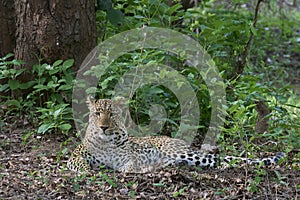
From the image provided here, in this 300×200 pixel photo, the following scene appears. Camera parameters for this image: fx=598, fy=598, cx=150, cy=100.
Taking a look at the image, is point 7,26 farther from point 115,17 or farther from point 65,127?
point 65,127

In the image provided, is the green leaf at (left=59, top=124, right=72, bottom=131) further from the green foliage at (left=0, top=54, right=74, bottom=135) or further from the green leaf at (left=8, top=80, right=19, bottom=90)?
the green leaf at (left=8, top=80, right=19, bottom=90)

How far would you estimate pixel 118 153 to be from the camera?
7207 millimetres

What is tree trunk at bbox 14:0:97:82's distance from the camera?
26.9 ft

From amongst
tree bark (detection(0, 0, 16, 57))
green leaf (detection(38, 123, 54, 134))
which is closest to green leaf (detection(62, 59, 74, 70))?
green leaf (detection(38, 123, 54, 134))

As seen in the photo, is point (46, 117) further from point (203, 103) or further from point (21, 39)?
point (203, 103)

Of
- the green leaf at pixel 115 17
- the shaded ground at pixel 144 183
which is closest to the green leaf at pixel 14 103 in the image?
the shaded ground at pixel 144 183

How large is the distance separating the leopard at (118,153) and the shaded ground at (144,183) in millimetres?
166

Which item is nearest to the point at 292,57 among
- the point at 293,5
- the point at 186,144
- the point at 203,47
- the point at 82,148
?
the point at 293,5

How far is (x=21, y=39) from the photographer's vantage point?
8.43m

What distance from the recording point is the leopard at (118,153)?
278 inches

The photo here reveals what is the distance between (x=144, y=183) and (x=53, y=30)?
2902 millimetres

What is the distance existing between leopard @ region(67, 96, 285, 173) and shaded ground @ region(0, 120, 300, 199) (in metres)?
0.17

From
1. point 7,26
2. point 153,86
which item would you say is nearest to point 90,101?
point 153,86

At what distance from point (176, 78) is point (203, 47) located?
0.78 m
